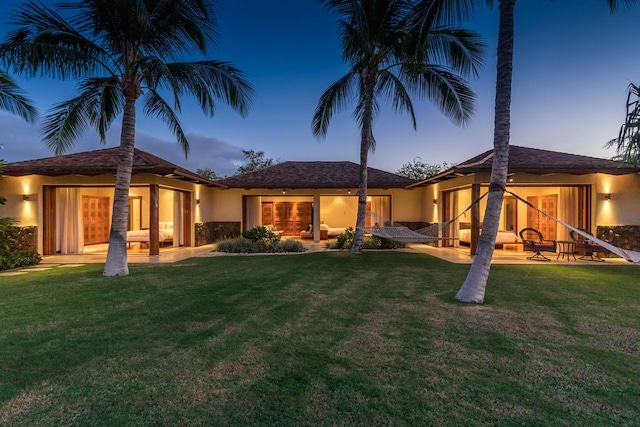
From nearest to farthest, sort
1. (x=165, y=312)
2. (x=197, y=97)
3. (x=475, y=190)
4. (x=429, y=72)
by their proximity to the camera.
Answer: (x=165, y=312) → (x=197, y=97) → (x=429, y=72) → (x=475, y=190)

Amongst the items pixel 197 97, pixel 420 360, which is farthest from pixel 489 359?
pixel 197 97

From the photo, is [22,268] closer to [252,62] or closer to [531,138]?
[252,62]

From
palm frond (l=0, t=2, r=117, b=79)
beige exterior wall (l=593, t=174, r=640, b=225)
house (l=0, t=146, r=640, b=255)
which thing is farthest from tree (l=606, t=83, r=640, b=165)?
palm frond (l=0, t=2, r=117, b=79)

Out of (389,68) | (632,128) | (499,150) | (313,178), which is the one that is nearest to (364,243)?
(313,178)

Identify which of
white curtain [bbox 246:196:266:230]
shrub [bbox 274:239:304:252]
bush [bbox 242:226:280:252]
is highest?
white curtain [bbox 246:196:266:230]

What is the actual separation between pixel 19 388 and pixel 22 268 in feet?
26.6

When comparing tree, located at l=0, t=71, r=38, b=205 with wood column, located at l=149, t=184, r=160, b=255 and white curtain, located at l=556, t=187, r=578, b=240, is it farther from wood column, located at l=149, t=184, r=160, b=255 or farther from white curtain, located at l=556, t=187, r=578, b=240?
white curtain, located at l=556, t=187, r=578, b=240

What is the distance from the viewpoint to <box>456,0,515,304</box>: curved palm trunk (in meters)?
5.18

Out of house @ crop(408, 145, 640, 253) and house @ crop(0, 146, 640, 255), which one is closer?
house @ crop(408, 145, 640, 253)

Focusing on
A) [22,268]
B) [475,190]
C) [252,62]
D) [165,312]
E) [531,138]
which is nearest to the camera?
[165,312]

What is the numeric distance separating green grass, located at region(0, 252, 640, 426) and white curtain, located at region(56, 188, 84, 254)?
6.03 metres

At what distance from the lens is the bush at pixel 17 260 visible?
28.2 feet

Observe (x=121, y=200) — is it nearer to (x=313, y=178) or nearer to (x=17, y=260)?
(x=17, y=260)

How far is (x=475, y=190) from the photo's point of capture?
35.8 feet
